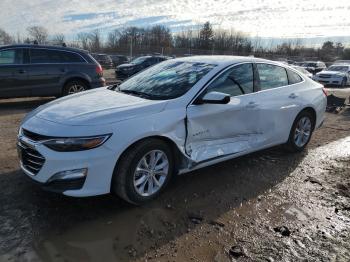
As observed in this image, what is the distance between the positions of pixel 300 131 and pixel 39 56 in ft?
23.9

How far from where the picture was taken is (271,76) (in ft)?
18.7

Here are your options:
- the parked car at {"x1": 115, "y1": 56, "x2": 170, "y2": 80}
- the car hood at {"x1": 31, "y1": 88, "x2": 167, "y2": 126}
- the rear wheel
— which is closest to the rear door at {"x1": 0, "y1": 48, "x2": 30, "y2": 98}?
the car hood at {"x1": 31, "y1": 88, "x2": 167, "y2": 126}

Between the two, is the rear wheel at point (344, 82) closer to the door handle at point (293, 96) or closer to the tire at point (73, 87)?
the tire at point (73, 87)

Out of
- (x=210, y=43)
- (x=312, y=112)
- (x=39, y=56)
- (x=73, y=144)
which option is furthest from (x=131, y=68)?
(x=210, y=43)

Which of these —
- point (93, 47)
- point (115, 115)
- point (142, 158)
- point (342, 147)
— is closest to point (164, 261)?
point (142, 158)

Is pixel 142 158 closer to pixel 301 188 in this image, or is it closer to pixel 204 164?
pixel 204 164

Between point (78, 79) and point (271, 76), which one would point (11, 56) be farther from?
point (271, 76)

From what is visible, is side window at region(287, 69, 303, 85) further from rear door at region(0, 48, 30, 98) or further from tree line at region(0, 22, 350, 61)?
tree line at region(0, 22, 350, 61)

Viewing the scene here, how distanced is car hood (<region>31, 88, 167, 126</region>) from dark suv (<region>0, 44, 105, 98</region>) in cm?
566

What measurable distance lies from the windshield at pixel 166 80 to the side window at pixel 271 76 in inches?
37.6

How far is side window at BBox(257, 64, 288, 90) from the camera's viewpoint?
216 inches

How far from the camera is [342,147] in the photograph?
7152 mm

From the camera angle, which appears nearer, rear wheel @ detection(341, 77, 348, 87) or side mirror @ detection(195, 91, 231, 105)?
side mirror @ detection(195, 91, 231, 105)

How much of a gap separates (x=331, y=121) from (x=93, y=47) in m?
49.3
